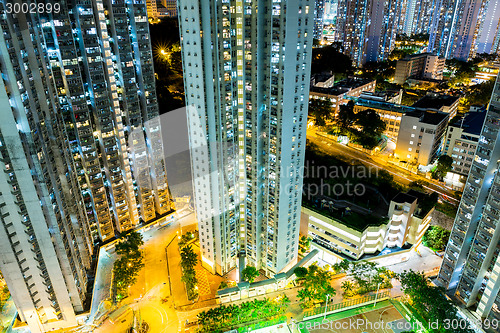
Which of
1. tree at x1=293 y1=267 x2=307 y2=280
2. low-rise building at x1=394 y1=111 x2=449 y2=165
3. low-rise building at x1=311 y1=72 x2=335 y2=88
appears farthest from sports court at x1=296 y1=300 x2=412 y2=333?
low-rise building at x1=311 y1=72 x2=335 y2=88

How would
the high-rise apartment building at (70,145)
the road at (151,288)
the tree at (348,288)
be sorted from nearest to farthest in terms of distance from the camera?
the high-rise apartment building at (70,145) < the road at (151,288) < the tree at (348,288)

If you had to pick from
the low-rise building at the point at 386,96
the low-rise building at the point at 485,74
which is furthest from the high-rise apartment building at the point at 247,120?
the low-rise building at the point at 485,74

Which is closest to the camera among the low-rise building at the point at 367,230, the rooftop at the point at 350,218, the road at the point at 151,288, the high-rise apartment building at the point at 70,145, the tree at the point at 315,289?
the high-rise apartment building at the point at 70,145

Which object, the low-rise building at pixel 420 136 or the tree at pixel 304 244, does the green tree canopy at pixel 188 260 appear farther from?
the low-rise building at pixel 420 136

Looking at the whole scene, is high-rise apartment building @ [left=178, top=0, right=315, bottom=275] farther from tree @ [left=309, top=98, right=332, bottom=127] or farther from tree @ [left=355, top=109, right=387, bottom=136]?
tree @ [left=309, top=98, right=332, bottom=127]

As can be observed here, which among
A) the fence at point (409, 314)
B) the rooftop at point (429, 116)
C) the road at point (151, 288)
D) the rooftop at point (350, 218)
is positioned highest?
the rooftop at point (429, 116)

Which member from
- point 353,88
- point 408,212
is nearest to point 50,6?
point 408,212
